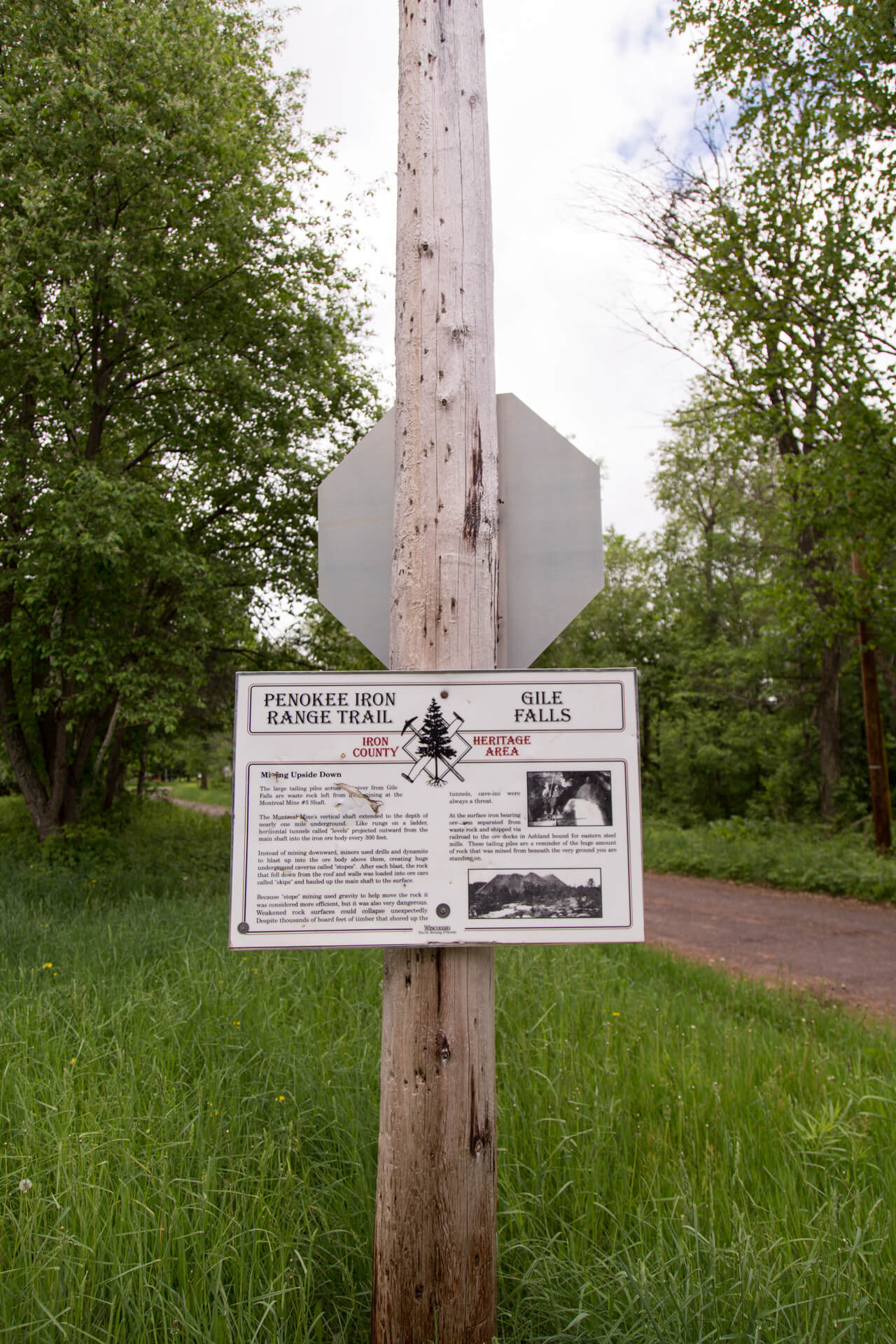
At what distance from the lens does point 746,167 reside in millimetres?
13398

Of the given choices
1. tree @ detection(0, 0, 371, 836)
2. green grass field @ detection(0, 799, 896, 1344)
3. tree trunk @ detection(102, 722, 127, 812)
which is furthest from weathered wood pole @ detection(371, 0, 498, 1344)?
tree trunk @ detection(102, 722, 127, 812)

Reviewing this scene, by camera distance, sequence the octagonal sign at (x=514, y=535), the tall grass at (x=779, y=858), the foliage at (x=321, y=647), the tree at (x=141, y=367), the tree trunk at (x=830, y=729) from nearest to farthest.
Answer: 1. the octagonal sign at (x=514, y=535)
2. the tree at (x=141, y=367)
3. the foliage at (x=321, y=647)
4. the tall grass at (x=779, y=858)
5. the tree trunk at (x=830, y=729)

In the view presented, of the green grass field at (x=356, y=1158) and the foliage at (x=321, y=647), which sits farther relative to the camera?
the foliage at (x=321, y=647)

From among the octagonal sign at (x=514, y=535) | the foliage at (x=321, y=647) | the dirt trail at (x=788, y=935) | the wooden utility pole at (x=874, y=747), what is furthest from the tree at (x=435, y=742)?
the wooden utility pole at (x=874, y=747)

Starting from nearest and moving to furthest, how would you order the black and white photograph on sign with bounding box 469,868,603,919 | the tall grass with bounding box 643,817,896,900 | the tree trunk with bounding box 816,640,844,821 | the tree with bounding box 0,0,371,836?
1. the black and white photograph on sign with bounding box 469,868,603,919
2. the tree with bounding box 0,0,371,836
3. the tall grass with bounding box 643,817,896,900
4. the tree trunk with bounding box 816,640,844,821

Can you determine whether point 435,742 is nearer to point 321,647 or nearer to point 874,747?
point 321,647

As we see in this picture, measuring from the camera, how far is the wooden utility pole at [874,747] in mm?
14562

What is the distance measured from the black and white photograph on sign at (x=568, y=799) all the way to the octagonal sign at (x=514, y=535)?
1.04ft

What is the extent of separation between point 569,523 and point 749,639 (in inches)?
1122

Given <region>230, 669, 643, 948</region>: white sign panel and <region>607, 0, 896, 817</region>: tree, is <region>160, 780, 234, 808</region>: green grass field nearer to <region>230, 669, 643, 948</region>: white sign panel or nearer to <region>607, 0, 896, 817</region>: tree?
<region>607, 0, 896, 817</region>: tree

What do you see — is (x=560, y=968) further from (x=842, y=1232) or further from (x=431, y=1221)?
(x=431, y=1221)

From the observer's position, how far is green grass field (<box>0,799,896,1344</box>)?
224 centimetres

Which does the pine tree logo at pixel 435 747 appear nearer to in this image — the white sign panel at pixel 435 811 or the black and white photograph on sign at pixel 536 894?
the white sign panel at pixel 435 811

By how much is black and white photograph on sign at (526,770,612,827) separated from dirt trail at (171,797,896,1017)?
493cm
